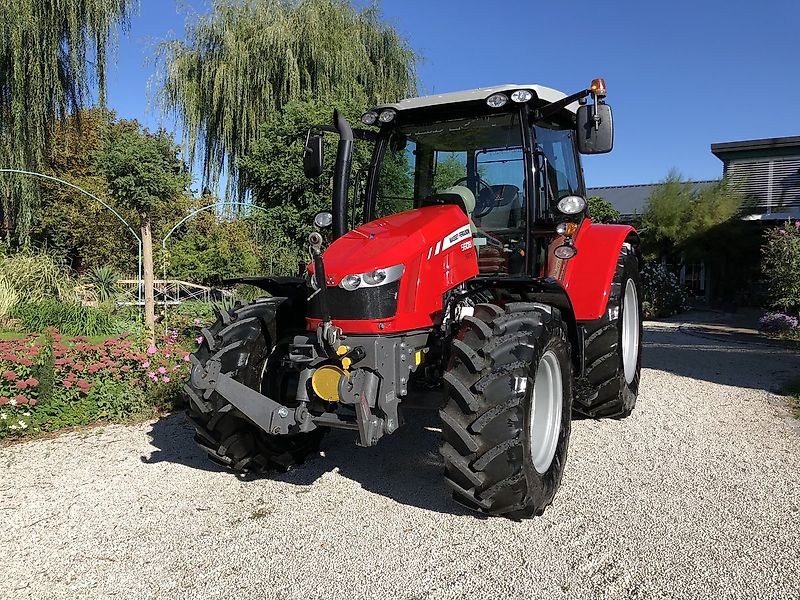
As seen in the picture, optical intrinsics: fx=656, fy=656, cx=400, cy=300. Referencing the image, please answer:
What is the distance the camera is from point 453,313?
146 inches

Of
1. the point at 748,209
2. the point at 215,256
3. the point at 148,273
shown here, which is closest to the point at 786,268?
the point at 748,209

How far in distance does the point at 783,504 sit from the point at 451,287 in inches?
82.9

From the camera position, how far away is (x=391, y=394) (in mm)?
3180

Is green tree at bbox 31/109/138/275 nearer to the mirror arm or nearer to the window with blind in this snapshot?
the mirror arm

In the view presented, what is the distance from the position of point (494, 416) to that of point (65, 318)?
23.2 ft

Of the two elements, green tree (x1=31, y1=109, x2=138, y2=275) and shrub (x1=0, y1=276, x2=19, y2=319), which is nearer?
shrub (x1=0, y1=276, x2=19, y2=319)

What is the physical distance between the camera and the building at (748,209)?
16.5 meters

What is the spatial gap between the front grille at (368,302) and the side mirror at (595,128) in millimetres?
1445

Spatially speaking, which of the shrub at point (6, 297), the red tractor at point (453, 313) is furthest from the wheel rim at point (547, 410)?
the shrub at point (6, 297)

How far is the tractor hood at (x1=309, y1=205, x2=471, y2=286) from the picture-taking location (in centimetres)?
334

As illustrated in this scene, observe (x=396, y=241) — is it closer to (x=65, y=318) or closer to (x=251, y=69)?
(x=65, y=318)

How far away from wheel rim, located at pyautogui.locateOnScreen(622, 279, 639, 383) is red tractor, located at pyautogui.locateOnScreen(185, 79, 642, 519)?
3.00 ft

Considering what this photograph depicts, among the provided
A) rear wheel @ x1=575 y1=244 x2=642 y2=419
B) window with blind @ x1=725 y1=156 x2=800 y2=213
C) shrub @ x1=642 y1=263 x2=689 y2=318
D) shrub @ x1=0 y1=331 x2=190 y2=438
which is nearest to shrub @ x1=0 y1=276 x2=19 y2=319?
shrub @ x1=0 y1=331 x2=190 y2=438

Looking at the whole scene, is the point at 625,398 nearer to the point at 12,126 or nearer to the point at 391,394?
the point at 391,394
